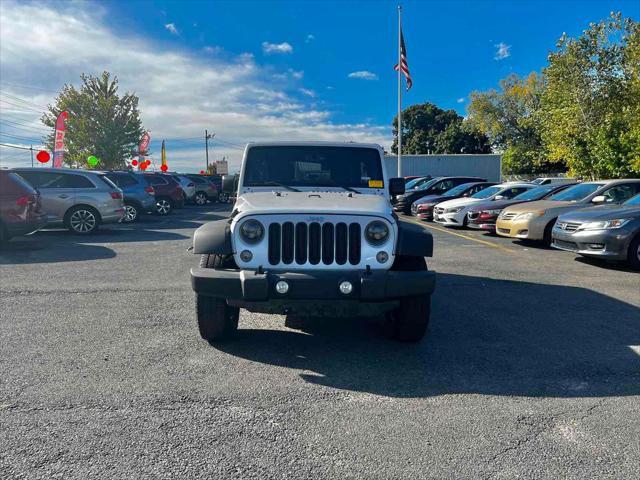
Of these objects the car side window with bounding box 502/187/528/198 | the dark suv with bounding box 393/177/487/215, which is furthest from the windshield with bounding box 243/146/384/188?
the dark suv with bounding box 393/177/487/215

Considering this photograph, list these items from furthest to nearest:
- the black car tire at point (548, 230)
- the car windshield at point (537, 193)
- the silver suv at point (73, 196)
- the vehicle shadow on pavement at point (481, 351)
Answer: the car windshield at point (537, 193)
the silver suv at point (73, 196)
the black car tire at point (548, 230)
the vehicle shadow on pavement at point (481, 351)

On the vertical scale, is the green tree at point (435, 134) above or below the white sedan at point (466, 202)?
above

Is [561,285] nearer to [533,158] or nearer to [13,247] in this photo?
[13,247]

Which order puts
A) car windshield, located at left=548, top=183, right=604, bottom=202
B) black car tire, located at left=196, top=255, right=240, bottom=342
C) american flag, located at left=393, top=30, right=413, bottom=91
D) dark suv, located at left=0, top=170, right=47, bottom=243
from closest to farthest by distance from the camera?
black car tire, located at left=196, top=255, right=240, bottom=342
dark suv, located at left=0, top=170, right=47, bottom=243
car windshield, located at left=548, top=183, right=604, bottom=202
american flag, located at left=393, top=30, right=413, bottom=91

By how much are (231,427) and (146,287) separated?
13.7 feet

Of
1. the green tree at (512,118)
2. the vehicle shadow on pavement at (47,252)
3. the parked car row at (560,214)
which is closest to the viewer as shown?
the parked car row at (560,214)

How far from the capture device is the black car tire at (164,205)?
19.1 metres

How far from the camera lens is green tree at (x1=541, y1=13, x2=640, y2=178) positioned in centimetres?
2156

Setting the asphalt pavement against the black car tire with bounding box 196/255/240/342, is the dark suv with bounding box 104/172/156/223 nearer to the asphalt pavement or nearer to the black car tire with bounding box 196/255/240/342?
the asphalt pavement

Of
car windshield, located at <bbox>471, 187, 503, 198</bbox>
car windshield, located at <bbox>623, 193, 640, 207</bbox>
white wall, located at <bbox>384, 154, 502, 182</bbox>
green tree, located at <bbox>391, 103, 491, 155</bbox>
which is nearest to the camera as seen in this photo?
car windshield, located at <bbox>623, 193, 640, 207</bbox>

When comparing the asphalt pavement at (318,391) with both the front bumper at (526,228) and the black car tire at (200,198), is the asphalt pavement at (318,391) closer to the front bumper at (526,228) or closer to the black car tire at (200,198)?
the front bumper at (526,228)

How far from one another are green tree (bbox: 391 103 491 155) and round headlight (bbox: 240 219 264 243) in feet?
198

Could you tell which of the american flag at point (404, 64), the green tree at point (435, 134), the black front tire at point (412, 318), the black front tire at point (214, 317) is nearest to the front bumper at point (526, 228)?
the black front tire at point (412, 318)

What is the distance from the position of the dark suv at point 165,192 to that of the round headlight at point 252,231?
16.0m
